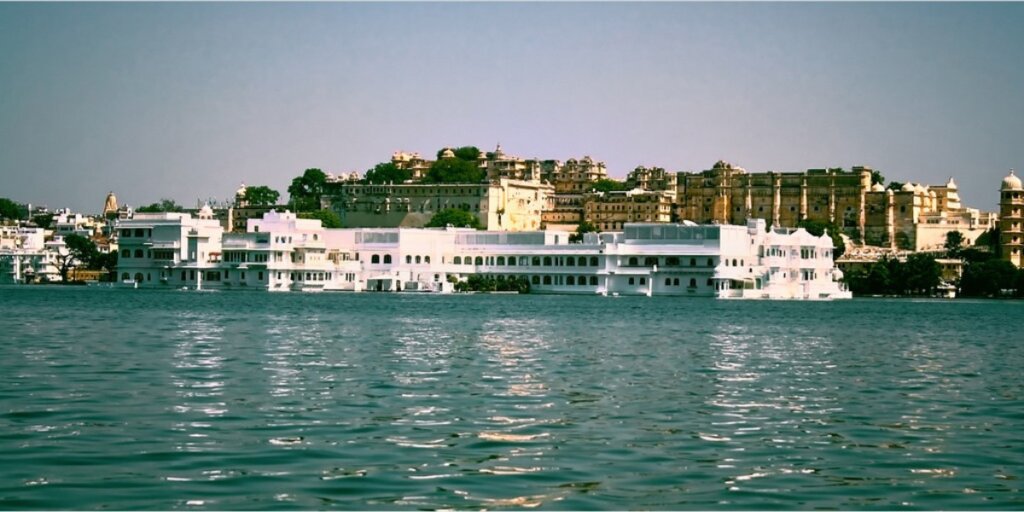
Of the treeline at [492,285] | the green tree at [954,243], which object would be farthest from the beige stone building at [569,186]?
the treeline at [492,285]

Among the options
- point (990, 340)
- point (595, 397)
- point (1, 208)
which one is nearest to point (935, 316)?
point (990, 340)

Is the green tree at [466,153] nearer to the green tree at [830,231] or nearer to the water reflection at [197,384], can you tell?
the green tree at [830,231]

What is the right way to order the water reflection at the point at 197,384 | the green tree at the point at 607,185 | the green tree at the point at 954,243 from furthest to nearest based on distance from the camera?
the green tree at the point at 607,185 < the green tree at the point at 954,243 < the water reflection at the point at 197,384

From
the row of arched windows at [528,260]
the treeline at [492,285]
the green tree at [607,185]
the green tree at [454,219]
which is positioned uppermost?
the green tree at [607,185]

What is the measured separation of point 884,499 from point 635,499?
2.43 metres

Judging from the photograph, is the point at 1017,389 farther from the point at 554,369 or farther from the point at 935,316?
the point at 935,316

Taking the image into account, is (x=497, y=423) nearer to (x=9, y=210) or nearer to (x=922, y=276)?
(x=922, y=276)

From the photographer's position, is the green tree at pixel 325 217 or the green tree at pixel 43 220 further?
the green tree at pixel 43 220

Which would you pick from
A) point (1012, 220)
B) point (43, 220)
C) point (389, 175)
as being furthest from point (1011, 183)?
point (43, 220)

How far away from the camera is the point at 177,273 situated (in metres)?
92.1

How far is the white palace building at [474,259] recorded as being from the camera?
280 ft

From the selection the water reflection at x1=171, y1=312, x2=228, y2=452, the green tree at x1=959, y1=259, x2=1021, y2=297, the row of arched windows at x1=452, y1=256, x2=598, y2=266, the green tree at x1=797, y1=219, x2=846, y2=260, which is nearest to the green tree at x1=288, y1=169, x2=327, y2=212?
the green tree at x1=797, y1=219, x2=846, y2=260

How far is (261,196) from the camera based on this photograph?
6501 inches

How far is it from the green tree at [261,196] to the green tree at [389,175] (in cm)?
1200
